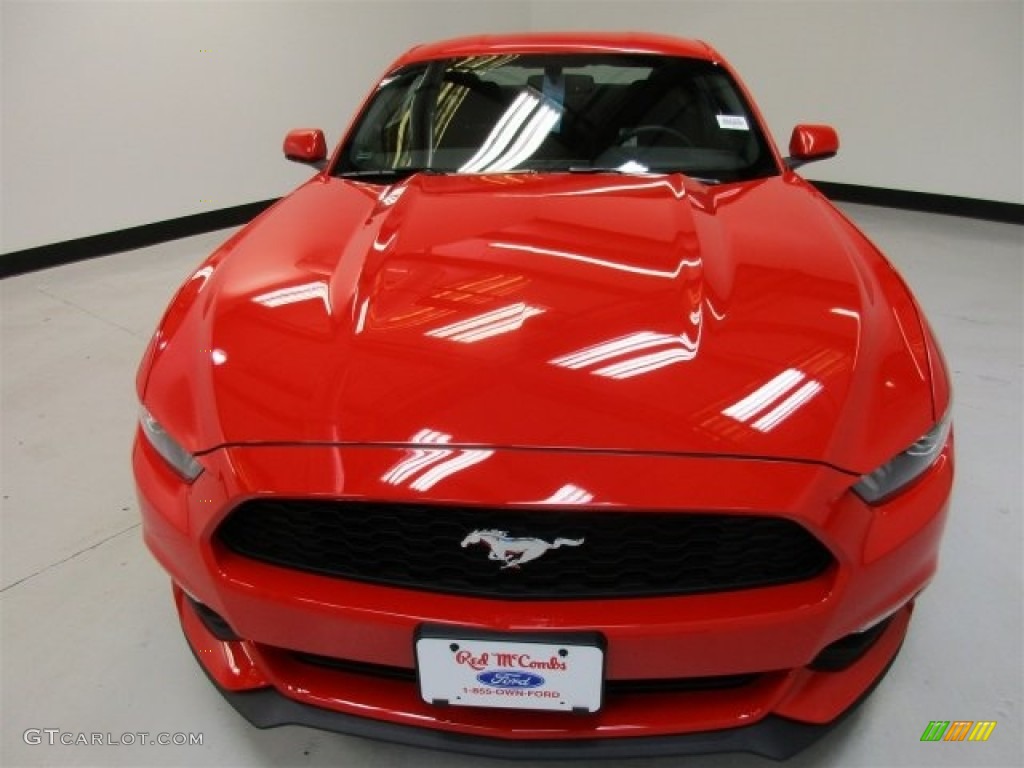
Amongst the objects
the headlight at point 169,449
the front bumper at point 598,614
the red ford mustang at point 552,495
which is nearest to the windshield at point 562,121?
the red ford mustang at point 552,495

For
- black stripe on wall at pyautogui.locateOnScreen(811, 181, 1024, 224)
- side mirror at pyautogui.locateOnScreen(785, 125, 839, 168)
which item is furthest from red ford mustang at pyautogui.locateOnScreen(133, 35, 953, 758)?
black stripe on wall at pyautogui.locateOnScreen(811, 181, 1024, 224)

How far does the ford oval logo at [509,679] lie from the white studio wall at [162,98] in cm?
406

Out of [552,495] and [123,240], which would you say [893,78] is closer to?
[123,240]

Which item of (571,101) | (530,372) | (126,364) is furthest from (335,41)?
(530,372)

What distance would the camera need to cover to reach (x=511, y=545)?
3.04 ft

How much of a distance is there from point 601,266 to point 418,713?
0.75 metres

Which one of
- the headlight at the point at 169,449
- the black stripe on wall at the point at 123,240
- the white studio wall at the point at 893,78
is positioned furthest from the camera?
the white studio wall at the point at 893,78

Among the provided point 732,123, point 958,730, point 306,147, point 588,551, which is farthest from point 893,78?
point 588,551

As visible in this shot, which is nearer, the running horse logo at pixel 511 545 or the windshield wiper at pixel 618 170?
the running horse logo at pixel 511 545

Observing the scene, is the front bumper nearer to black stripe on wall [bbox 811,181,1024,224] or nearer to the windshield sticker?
the windshield sticker

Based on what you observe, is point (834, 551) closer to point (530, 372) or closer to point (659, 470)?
point (659, 470)

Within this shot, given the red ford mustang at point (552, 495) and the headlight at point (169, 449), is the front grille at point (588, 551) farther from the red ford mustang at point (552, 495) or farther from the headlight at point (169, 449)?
the headlight at point (169, 449)

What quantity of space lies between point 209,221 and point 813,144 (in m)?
3.89

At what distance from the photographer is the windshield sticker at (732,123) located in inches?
75.4
